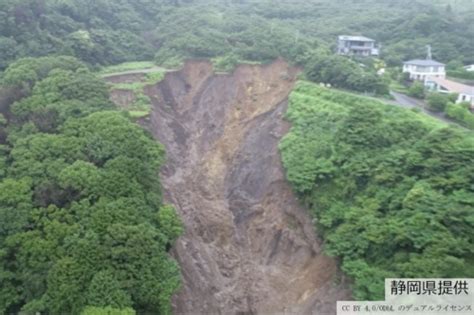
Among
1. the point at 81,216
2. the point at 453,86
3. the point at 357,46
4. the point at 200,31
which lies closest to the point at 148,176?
the point at 81,216

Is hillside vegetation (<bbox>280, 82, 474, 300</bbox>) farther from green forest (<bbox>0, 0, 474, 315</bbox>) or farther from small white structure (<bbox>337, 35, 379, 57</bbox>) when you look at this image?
small white structure (<bbox>337, 35, 379, 57</bbox>)

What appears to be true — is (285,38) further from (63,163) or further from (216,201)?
(63,163)

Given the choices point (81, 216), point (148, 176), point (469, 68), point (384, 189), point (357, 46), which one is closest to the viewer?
point (81, 216)

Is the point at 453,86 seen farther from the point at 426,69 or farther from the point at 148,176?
the point at 148,176

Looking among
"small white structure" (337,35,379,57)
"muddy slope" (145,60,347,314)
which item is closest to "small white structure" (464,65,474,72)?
"small white structure" (337,35,379,57)

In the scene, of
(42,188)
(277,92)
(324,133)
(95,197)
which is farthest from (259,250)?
(277,92)

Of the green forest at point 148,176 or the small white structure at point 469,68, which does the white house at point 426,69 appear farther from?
the small white structure at point 469,68
